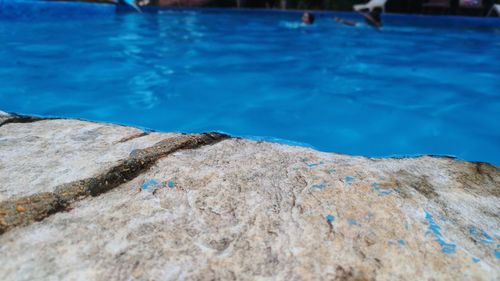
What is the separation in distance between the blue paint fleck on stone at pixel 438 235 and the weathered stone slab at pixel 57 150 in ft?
4.05

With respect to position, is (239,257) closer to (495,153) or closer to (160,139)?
(160,139)

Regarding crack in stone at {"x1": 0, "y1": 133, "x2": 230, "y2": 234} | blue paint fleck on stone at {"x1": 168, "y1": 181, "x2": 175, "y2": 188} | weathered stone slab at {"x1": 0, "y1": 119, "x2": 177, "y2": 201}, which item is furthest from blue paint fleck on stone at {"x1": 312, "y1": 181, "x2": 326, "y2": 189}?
weathered stone slab at {"x1": 0, "y1": 119, "x2": 177, "y2": 201}

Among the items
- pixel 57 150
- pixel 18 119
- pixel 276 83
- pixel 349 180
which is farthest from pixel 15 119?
pixel 276 83

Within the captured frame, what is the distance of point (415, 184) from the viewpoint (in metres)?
1.54

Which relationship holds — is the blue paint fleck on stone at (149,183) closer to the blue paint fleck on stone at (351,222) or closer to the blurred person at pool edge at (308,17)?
the blue paint fleck on stone at (351,222)

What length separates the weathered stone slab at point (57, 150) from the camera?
4.71 ft

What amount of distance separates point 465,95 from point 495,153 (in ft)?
5.42

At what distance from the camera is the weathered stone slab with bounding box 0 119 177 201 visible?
56.5 inches

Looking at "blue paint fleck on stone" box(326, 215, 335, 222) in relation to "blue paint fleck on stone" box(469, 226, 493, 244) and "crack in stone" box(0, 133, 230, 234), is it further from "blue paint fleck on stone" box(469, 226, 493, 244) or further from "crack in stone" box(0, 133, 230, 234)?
"crack in stone" box(0, 133, 230, 234)

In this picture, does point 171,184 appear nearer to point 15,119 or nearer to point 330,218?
point 330,218

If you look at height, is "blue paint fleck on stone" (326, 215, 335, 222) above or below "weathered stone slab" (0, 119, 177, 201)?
below

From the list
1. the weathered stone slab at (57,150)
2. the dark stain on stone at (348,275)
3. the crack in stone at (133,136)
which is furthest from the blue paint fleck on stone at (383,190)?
the crack in stone at (133,136)

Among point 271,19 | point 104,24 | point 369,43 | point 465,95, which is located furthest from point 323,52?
point 104,24

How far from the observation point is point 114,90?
4504 mm
